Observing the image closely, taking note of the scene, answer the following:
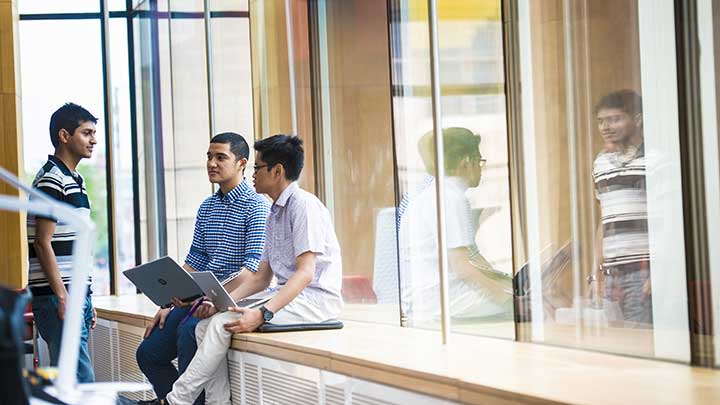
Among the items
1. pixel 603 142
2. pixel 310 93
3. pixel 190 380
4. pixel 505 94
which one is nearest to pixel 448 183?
pixel 505 94

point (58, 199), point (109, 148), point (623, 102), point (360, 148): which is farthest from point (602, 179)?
point (109, 148)

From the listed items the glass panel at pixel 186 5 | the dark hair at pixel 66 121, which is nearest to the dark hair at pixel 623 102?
the dark hair at pixel 66 121

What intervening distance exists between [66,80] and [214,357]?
604 centimetres

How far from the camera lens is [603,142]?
12.5ft

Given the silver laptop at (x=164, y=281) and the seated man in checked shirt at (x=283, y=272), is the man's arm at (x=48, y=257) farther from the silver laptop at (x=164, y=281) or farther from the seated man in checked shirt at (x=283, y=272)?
the seated man in checked shirt at (x=283, y=272)

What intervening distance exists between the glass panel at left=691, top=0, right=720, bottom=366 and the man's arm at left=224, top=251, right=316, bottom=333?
194cm

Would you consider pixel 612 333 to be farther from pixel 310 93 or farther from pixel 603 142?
pixel 310 93

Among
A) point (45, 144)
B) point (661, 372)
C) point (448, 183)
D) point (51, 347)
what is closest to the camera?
point (661, 372)

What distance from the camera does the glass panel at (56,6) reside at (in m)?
10.2

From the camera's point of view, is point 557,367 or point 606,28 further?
point 606,28

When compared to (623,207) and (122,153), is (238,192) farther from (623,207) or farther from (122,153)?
(122,153)

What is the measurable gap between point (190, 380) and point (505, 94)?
6.17 feet

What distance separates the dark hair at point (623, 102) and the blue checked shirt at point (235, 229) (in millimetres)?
2142

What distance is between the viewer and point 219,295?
192 inches
